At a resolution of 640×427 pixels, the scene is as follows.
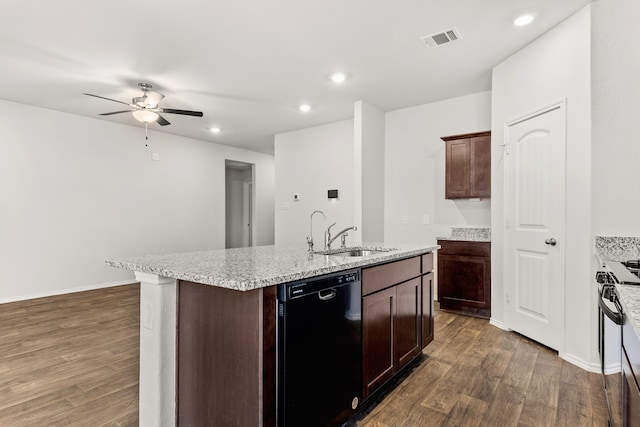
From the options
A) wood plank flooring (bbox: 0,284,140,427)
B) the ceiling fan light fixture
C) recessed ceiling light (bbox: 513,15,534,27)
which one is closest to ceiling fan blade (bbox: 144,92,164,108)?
the ceiling fan light fixture

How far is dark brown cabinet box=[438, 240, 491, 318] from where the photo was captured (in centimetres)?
370

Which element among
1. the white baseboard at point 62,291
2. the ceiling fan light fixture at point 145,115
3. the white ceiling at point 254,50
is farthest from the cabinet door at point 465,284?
the white baseboard at point 62,291

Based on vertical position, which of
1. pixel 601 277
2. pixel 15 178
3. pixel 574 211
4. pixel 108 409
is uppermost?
pixel 15 178

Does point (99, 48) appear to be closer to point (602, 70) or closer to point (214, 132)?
point (214, 132)

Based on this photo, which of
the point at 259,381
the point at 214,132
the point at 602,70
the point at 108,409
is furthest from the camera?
the point at 214,132

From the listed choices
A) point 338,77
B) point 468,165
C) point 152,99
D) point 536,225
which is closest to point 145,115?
point 152,99

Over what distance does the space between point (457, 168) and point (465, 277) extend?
1305 millimetres

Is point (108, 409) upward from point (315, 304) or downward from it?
downward

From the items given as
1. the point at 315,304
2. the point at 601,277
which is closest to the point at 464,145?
the point at 601,277

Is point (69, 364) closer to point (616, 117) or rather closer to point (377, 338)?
point (377, 338)

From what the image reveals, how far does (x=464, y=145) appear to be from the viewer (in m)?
3.99

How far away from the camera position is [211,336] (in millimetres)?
1468

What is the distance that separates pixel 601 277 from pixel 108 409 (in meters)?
2.78

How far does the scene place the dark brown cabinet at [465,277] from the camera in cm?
370
